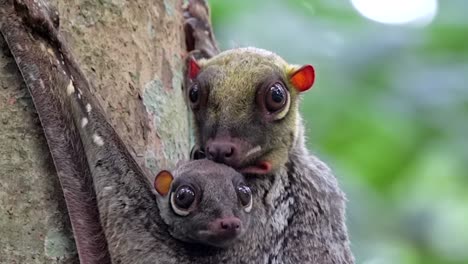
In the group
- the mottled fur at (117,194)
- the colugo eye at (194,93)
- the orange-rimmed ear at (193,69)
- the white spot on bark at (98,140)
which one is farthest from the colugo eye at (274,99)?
the white spot on bark at (98,140)

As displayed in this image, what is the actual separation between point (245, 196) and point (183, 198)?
32cm

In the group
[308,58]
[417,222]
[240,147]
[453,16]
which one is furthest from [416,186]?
[240,147]

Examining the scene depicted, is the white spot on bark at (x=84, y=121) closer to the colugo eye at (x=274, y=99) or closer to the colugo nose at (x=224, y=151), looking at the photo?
the colugo nose at (x=224, y=151)

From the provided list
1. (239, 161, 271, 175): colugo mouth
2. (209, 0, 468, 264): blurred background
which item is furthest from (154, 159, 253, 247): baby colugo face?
(209, 0, 468, 264): blurred background

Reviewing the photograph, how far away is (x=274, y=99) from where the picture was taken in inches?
172

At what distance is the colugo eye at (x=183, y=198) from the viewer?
3.93 meters

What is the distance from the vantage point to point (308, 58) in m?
6.15

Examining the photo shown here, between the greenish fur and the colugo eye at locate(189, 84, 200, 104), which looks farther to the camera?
the colugo eye at locate(189, 84, 200, 104)

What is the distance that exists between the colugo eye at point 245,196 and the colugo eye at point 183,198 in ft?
0.78

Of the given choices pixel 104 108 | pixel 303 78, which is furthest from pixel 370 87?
pixel 104 108

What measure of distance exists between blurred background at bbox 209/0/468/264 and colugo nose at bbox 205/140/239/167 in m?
1.87

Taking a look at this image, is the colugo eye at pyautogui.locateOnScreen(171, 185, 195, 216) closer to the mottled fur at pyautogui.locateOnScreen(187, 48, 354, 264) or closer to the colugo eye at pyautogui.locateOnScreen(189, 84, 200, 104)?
the mottled fur at pyautogui.locateOnScreen(187, 48, 354, 264)

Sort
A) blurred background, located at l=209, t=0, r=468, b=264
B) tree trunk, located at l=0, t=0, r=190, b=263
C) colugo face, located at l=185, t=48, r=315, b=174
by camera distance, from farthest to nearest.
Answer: blurred background, located at l=209, t=0, r=468, b=264, colugo face, located at l=185, t=48, r=315, b=174, tree trunk, located at l=0, t=0, r=190, b=263

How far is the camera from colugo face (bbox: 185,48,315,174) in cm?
419
